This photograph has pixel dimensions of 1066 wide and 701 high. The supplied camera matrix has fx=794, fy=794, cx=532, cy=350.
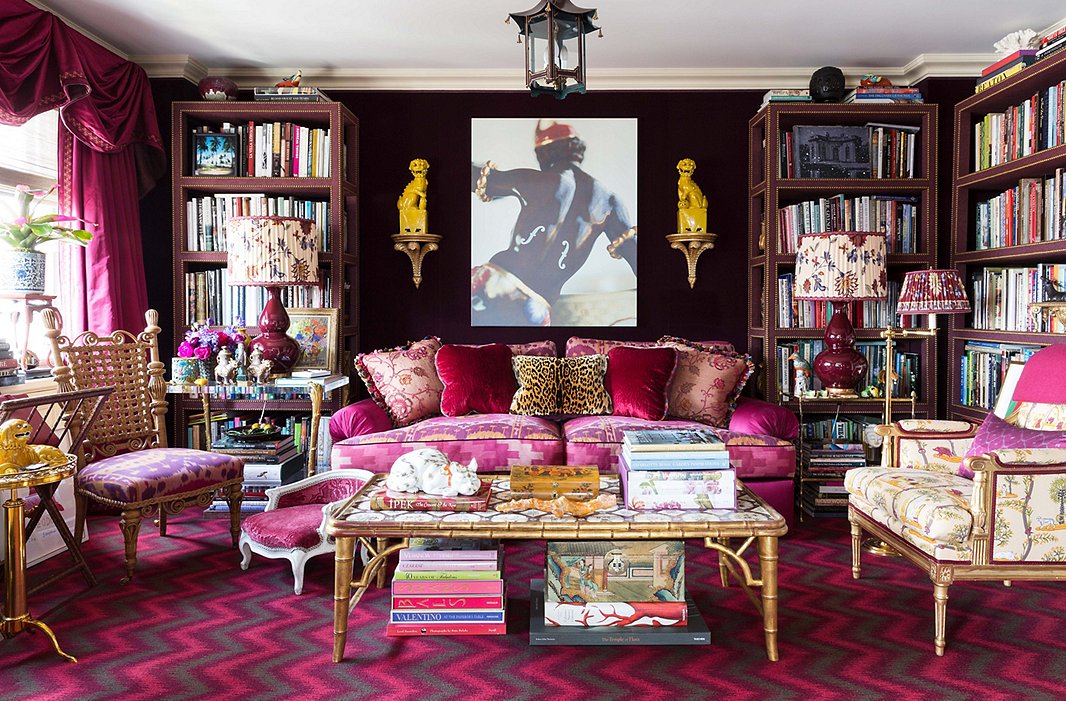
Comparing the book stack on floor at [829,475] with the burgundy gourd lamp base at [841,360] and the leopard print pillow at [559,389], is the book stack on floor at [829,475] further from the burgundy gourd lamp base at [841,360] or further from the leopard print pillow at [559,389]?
the leopard print pillow at [559,389]

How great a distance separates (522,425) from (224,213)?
2.27 meters

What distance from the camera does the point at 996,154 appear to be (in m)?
4.22

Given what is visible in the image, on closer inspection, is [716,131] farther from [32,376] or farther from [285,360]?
[32,376]

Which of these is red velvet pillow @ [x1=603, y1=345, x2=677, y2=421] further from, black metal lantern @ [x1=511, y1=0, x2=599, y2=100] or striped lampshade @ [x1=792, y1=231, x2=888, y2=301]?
black metal lantern @ [x1=511, y1=0, x2=599, y2=100]

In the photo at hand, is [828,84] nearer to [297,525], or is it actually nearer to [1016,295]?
[1016,295]

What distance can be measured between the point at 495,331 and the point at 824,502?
2.18 meters

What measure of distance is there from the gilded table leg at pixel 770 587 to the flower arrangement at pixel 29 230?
337 centimetres

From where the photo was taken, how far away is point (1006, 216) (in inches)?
165

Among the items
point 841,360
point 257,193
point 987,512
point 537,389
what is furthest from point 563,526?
point 257,193

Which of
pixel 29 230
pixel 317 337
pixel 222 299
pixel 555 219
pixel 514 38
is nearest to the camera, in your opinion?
pixel 29 230

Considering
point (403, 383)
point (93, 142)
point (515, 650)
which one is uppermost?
point (93, 142)

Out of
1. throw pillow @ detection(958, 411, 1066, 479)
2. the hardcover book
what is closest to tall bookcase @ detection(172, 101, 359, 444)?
the hardcover book

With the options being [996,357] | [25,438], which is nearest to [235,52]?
[25,438]

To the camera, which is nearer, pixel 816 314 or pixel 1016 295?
pixel 1016 295
